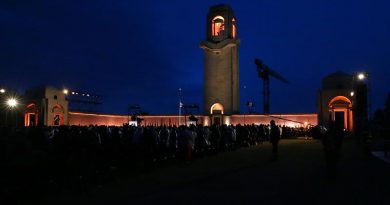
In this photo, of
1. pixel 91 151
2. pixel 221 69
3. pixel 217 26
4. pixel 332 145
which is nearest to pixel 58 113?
pixel 221 69

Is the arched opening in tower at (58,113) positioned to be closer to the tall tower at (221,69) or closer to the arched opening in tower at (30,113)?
the arched opening in tower at (30,113)

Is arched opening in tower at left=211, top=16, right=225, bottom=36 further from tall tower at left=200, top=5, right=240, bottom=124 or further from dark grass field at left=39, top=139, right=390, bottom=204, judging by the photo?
dark grass field at left=39, top=139, right=390, bottom=204

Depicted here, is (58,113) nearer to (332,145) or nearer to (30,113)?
(30,113)

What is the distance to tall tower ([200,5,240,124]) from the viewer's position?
58562 mm

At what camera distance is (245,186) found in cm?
1116

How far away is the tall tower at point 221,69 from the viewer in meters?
58.6

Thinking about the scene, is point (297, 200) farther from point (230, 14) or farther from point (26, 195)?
point (230, 14)

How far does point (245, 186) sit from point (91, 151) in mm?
4273

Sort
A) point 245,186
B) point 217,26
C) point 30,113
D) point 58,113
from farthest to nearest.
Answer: point 217,26, point 30,113, point 58,113, point 245,186

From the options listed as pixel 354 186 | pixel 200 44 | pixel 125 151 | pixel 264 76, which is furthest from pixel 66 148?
pixel 264 76

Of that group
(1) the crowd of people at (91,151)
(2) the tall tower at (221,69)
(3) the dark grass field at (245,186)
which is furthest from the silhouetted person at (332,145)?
(2) the tall tower at (221,69)

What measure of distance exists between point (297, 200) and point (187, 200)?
2372mm

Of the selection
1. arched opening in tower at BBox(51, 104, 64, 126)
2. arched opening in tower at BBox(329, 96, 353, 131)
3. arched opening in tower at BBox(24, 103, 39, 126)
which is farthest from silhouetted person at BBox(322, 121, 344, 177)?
arched opening in tower at BBox(24, 103, 39, 126)

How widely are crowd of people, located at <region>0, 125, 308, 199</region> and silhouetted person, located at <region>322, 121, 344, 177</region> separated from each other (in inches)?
235
